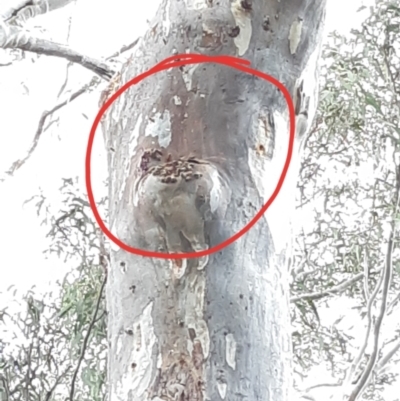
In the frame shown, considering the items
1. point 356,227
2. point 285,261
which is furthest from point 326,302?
point 285,261

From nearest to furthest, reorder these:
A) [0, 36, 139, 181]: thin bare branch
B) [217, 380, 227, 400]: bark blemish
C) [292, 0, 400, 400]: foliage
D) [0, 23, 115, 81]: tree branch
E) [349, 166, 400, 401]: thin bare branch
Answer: [217, 380, 227, 400]: bark blemish
[349, 166, 400, 401]: thin bare branch
[0, 23, 115, 81]: tree branch
[292, 0, 400, 400]: foliage
[0, 36, 139, 181]: thin bare branch

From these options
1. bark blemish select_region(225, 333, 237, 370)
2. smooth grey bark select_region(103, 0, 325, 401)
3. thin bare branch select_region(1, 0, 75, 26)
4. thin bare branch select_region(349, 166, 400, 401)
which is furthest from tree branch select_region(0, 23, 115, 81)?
bark blemish select_region(225, 333, 237, 370)

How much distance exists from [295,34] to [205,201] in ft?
0.85

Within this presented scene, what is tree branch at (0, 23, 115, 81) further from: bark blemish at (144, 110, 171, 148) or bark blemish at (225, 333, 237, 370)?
bark blemish at (225, 333, 237, 370)

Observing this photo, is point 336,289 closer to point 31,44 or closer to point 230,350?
point 31,44

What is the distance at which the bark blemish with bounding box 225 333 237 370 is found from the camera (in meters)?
0.66

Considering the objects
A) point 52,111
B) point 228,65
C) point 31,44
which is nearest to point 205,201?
point 228,65

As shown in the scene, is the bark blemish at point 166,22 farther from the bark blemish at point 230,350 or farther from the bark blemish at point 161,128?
the bark blemish at point 230,350

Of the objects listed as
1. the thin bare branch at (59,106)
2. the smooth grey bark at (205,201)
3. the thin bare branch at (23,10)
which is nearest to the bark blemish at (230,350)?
the smooth grey bark at (205,201)

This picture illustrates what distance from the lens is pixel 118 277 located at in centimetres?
73

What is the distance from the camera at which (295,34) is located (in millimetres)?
798

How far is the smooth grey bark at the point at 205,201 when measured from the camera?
2.17 feet

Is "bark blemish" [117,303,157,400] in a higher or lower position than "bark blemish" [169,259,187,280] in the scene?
lower

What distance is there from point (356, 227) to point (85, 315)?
27.8 inches
